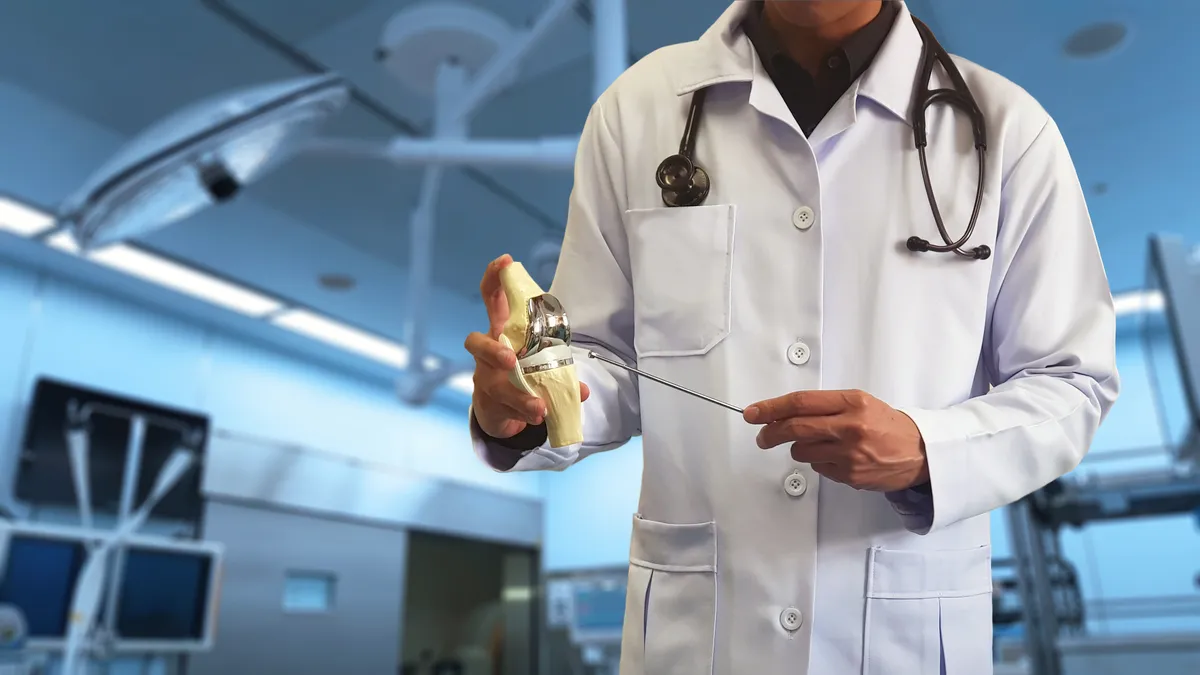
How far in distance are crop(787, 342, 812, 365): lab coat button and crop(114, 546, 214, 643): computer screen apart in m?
4.56

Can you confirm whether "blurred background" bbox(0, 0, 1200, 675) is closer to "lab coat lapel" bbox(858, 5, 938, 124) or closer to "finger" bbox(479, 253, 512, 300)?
"lab coat lapel" bbox(858, 5, 938, 124)

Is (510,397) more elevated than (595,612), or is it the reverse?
(510,397)

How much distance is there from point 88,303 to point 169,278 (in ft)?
1.53

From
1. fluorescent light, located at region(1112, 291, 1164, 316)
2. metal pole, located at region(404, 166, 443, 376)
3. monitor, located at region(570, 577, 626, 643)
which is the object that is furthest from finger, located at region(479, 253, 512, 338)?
monitor, located at region(570, 577, 626, 643)

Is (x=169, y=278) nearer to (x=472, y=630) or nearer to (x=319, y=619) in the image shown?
(x=319, y=619)

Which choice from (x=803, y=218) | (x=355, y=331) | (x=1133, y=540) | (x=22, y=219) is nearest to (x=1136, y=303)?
(x=1133, y=540)

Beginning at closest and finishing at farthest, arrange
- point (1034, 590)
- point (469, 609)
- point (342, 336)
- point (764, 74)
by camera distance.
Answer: point (764, 74) < point (1034, 590) < point (342, 336) < point (469, 609)

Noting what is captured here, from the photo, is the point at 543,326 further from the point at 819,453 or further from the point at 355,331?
the point at 355,331

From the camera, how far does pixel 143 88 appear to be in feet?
11.2

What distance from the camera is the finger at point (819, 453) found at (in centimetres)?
61

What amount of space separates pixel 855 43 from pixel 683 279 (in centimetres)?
27

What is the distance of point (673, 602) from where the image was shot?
2.40 feet

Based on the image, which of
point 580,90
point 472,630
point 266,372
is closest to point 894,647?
point 580,90

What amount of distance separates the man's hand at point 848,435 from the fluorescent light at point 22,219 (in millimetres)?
4631
